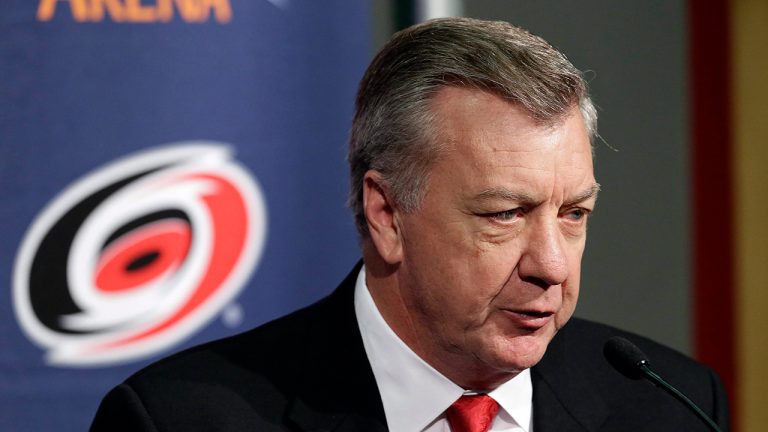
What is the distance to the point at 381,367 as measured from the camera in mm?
2139

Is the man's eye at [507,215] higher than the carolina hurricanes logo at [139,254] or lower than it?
higher

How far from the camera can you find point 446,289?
1.99 metres

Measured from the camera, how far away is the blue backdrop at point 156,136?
2389 millimetres

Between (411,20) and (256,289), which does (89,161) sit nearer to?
(256,289)

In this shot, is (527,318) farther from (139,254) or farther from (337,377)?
(139,254)

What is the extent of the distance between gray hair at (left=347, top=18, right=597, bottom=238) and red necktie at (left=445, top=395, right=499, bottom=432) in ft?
1.11

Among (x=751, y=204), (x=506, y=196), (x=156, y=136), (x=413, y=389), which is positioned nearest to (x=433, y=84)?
(x=506, y=196)

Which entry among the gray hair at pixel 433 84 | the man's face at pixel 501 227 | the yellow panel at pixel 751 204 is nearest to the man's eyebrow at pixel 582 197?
the man's face at pixel 501 227

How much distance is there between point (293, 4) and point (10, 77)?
0.57 m

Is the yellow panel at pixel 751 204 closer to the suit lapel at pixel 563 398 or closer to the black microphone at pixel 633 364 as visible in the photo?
the suit lapel at pixel 563 398

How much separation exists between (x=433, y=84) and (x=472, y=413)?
54 centimetres

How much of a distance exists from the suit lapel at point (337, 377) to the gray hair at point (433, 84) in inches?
10.2

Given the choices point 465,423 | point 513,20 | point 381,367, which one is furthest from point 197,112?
point 513,20

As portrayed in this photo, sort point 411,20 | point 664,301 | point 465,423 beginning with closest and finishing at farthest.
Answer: point 465,423 < point 411,20 < point 664,301
